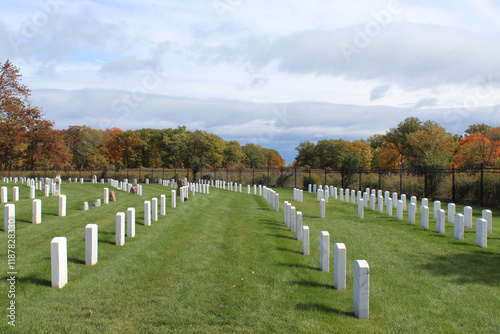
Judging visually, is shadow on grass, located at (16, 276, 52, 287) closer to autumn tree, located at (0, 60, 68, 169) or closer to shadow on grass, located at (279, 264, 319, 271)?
shadow on grass, located at (279, 264, 319, 271)

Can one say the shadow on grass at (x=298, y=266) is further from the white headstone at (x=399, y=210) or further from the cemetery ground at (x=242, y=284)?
the white headstone at (x=399, y=210)

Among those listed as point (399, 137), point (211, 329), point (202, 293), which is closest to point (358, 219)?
point (202, 293)

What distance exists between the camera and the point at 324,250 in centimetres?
675

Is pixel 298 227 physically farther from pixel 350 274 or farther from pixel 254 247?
pixel 350 274

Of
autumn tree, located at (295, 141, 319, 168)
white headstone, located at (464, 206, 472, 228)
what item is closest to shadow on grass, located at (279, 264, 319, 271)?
white headstone, located at (464, 206, 472, 228)

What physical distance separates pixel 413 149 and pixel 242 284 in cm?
5917

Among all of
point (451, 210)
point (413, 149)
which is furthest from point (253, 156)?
point (451, 210)

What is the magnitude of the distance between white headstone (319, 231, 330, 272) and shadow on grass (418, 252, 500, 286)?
6.77 ft

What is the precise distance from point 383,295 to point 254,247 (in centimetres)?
371

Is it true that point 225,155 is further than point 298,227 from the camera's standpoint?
Yes

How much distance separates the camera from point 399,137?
224ft

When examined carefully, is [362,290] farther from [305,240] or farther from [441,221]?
[441,221]

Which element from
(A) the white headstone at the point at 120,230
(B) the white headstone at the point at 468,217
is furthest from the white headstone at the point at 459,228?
(A) the white headstone at the point at 120,230

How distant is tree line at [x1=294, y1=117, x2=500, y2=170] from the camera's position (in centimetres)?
3219
